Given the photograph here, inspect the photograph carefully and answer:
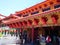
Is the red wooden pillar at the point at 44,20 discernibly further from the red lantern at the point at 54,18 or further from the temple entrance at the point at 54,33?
the temple entrance at the point at 54,33

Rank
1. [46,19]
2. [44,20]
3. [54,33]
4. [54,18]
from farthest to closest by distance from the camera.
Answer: [54,33] → [44,20] → [46,19] → [54,18]

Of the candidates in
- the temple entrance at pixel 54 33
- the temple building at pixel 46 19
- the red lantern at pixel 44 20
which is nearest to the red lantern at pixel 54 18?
the temple building at pixel 46 19

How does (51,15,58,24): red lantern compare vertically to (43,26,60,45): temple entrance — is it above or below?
above

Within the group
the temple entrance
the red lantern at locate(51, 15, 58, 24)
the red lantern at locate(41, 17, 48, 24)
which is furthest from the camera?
the temple entrance

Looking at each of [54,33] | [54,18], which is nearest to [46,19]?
[54,18]

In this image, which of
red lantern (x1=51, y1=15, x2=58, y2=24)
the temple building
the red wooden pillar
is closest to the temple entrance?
the temple building

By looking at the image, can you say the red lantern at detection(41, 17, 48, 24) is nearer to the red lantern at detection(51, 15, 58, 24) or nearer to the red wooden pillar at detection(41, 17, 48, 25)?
the red wooden pillar at detection(41, 17, 48, 25)

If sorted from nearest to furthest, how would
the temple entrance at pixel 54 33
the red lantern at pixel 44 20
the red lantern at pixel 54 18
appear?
the red lantern at pixel 54 18, the red lantern at pixel 44 20, the temple entrance at pixel 54 33

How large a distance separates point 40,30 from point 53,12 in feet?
15.7

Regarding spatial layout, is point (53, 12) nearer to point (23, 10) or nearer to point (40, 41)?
point (40, 41)

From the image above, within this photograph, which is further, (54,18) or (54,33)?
(54,33)

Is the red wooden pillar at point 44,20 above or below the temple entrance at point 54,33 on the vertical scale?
above

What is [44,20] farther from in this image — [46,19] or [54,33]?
[54,33]

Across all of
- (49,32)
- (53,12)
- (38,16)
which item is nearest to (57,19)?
(53,12)
